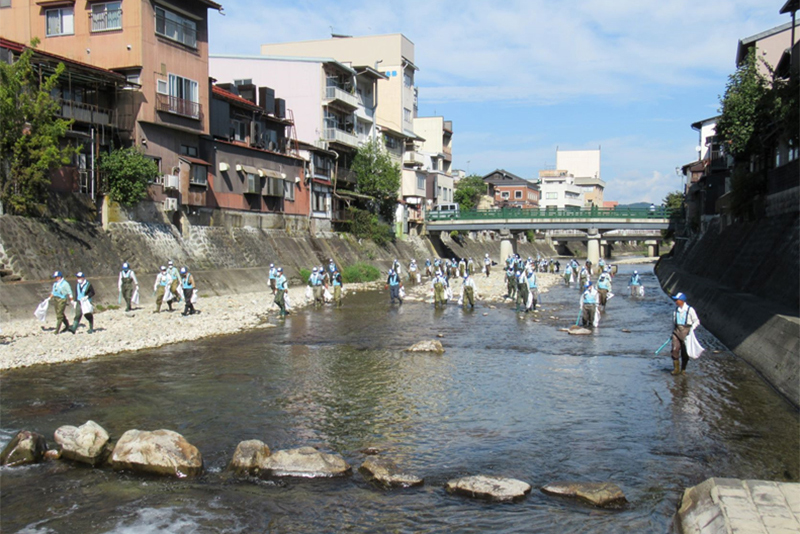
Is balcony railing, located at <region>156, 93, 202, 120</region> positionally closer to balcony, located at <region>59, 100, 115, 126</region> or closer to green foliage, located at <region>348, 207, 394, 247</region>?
balcony, located at <region>59, 100, 115, 126</region>

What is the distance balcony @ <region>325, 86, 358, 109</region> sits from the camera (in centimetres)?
5688

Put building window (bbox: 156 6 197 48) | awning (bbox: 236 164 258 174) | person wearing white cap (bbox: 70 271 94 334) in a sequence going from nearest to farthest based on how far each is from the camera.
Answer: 1. person wearing white cap (bbox: 70 271 94 334)
2. building window (bbox: 156 6 197 48)
3. awning (bbox: 236 164 258 174)

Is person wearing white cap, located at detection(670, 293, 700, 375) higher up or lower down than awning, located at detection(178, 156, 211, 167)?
lower down

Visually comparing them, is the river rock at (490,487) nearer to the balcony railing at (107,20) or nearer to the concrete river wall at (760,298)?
the concrete river wall at (760,298)

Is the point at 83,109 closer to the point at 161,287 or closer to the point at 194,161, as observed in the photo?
the point at 194,161

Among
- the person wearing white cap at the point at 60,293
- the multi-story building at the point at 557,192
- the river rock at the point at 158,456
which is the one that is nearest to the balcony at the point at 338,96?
the person wearing white cap at the point at 60,293

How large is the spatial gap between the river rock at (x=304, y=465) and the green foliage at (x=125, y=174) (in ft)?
83.6

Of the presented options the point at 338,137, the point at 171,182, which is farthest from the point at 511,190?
the point at 171,182

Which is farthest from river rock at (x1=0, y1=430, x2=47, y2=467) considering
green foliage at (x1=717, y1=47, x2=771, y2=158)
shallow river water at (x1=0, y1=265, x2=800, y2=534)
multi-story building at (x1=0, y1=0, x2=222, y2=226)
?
green foliage at (x1=717, y1=47, x2=771, y2=158)

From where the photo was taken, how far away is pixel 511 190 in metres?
122

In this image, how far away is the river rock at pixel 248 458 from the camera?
1023 cm

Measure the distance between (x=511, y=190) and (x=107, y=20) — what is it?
93.7 meters

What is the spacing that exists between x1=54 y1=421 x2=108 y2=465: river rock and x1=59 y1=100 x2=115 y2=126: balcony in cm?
2412

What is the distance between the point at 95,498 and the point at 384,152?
59.9 metres
